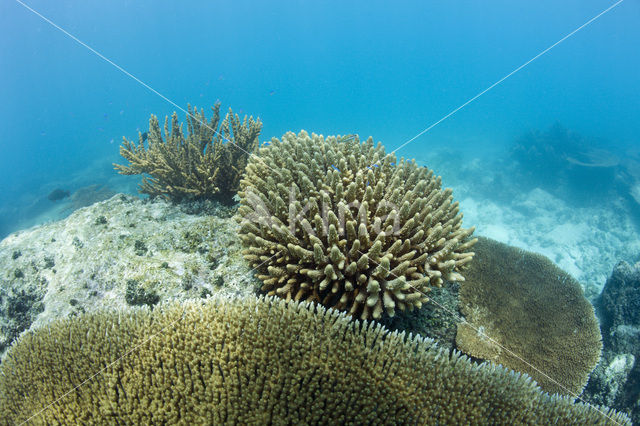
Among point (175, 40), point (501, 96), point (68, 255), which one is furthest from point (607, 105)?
point (175, 40)

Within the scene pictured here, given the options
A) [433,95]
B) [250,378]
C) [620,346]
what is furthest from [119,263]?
[433,95]

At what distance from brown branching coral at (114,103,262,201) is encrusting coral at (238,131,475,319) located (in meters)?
1.54

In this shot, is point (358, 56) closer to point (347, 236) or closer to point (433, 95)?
point (433, 95)

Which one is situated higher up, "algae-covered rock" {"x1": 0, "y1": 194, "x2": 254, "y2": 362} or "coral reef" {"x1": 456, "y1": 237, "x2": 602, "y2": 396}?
"coral reef" {"x1": 456, "y1": 237, "x2": 602, "y2": 396}

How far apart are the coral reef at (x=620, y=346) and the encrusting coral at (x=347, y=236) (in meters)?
4.88

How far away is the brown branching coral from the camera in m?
4.84

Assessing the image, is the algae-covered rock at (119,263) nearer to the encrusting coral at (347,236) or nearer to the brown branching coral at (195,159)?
the brown branching coral at (195,159)

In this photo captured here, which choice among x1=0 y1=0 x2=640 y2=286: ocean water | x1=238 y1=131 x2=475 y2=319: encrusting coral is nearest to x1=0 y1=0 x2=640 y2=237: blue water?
x1=0 y1=0 x2=640 y2=286: ocean water

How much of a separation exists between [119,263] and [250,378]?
2.58m

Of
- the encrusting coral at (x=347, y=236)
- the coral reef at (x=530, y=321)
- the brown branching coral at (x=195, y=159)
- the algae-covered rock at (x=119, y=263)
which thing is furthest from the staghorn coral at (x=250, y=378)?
the brown branching coral at (x=195, y=159)

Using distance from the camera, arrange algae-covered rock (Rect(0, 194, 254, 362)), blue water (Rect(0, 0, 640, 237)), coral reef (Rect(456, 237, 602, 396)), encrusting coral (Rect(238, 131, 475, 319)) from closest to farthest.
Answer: encrusting coral (Rect(238, 131, 475, 319))
algae-covered rock (Rect(0, 194, 254, 362))
coral reef (Rect(456, 237, 602, 396))
blue water (Rect(0, 0, 640, 237))

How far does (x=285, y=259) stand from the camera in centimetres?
291

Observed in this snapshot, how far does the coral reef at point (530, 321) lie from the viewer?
381 cm

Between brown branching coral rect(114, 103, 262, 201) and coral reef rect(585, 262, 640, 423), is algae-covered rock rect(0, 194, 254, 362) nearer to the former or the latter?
brown branching coral rect(114, 103, 262, 201)
